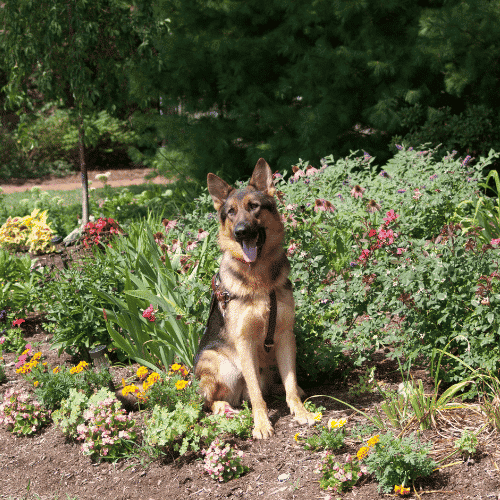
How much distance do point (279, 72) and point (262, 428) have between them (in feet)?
23.6

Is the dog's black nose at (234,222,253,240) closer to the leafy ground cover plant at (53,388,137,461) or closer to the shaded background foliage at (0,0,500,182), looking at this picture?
the leafy ground cover plant at (53,388,137,461)

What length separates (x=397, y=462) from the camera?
263 cm

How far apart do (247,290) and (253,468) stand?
3.56ft

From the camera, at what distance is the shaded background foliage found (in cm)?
761

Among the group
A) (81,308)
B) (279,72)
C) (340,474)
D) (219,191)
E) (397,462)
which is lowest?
(340,474)

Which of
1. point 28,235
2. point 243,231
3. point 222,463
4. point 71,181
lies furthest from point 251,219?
point 71,181

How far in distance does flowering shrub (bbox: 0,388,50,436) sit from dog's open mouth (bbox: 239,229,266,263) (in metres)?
1.86

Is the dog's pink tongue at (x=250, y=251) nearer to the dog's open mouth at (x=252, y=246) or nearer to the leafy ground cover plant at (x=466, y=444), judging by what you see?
the dog's open mouth at (x=252, y=246)

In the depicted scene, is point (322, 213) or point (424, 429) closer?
point (424, 429)

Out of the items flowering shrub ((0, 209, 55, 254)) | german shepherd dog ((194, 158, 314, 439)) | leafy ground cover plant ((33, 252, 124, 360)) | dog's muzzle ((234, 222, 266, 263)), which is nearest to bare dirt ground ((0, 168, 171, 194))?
flowering shrub ((0, 209, 55, 254))

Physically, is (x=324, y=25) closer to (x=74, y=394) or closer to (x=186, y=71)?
(x=186, y=71)

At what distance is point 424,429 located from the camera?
10.2ft

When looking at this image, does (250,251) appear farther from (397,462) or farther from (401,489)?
(401,489)

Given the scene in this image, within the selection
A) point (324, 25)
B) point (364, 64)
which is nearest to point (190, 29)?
point (324, 25)
